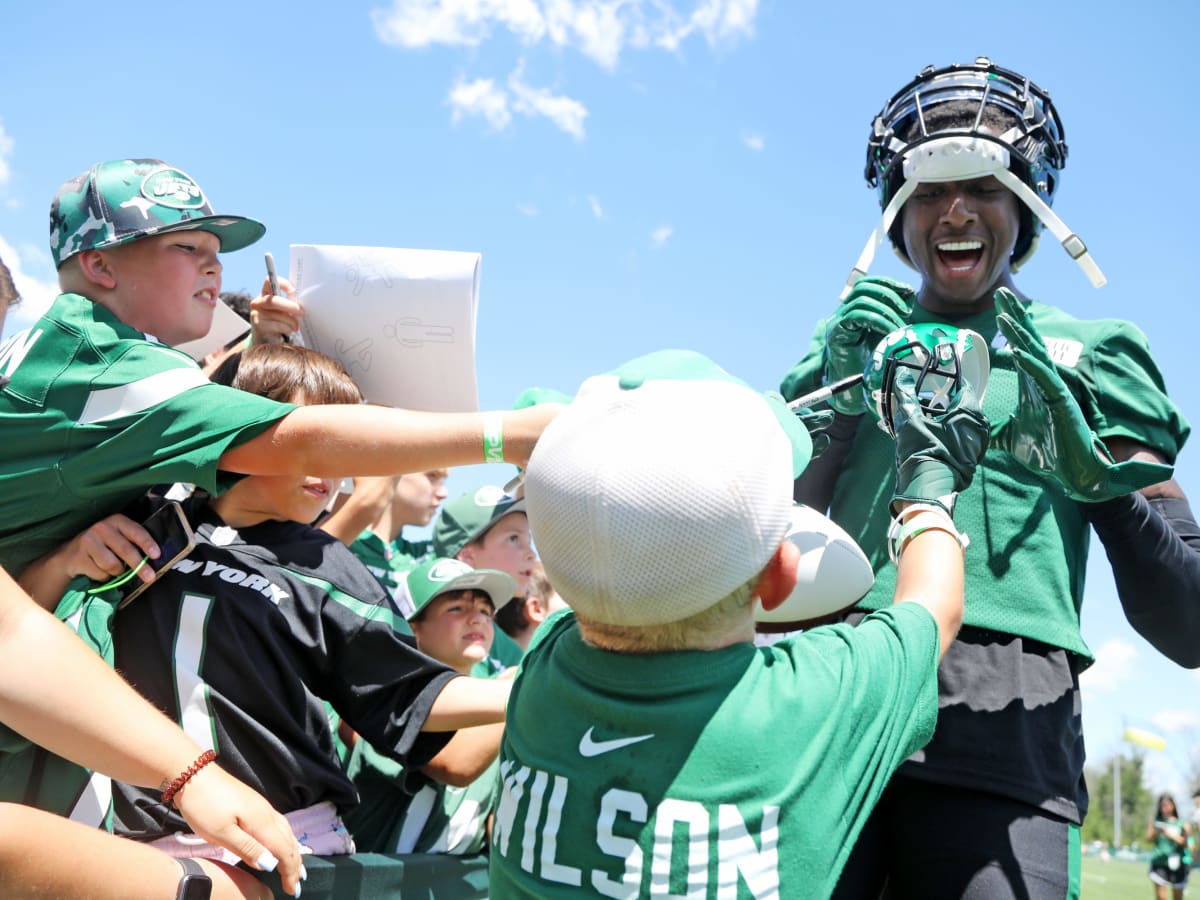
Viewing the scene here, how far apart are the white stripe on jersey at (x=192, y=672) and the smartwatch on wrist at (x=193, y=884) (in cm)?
30


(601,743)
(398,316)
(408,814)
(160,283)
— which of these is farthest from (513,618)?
(601,743)

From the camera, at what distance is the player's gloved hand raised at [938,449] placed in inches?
72.2

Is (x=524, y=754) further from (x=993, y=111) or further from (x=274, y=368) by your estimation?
(x=993, y=111)

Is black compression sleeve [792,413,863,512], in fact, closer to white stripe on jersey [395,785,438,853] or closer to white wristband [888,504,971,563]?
white wristband [888,504,971,563]

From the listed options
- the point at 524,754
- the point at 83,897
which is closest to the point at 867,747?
the point at 524,754

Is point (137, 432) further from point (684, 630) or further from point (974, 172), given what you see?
point (974, 172)

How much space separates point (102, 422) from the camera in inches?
82.2

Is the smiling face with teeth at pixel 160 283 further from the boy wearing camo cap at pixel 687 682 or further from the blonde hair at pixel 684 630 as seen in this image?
the blonde hair at pixel 684 630

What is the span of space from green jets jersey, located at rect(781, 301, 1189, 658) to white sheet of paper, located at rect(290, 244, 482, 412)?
3.51 feet

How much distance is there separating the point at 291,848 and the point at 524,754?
590 mm

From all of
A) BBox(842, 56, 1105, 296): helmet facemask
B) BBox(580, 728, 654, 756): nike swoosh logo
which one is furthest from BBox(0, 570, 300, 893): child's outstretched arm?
BBox(842, 56, 1105, 296): helmet facemask

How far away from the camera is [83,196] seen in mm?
2426

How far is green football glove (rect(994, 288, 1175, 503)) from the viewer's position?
Answer: 201cm

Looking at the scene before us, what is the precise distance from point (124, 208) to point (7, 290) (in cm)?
31
